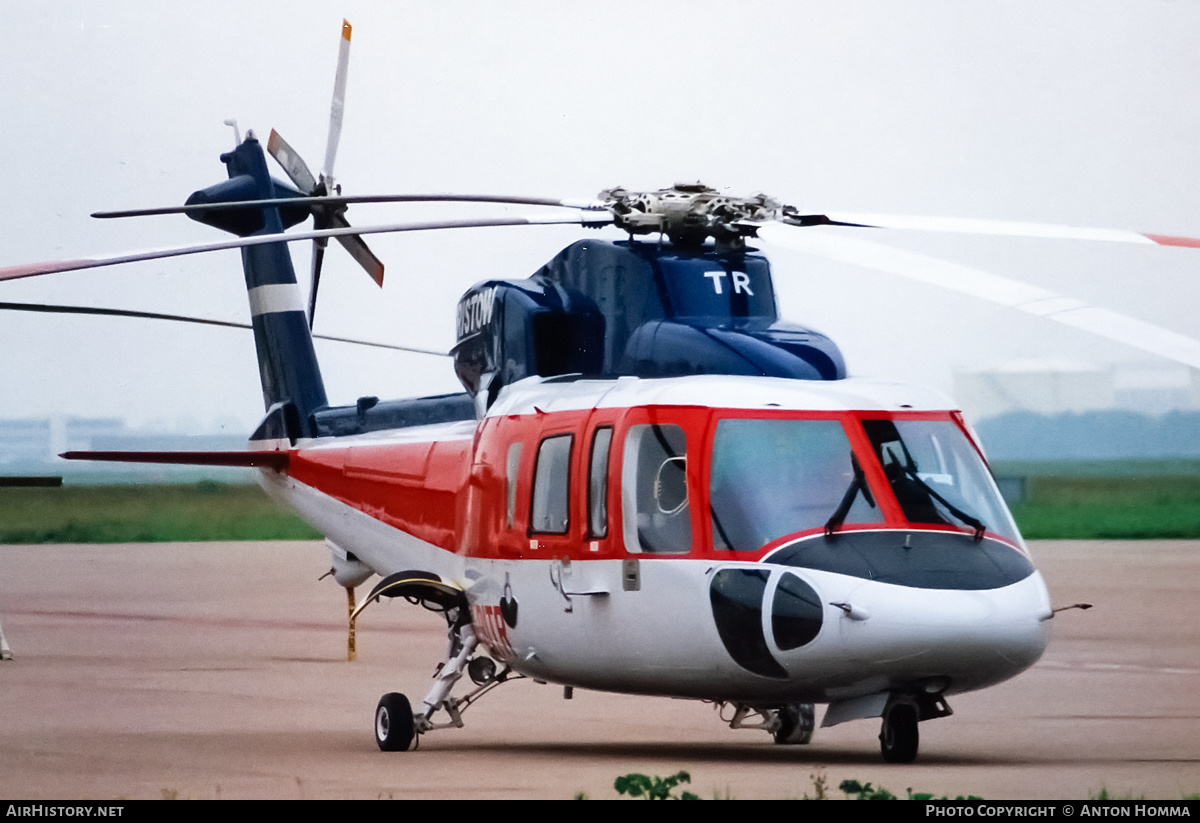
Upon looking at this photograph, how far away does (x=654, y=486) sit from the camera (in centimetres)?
991

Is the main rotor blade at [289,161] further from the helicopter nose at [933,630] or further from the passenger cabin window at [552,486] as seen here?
the helicopter nose at [933,630]

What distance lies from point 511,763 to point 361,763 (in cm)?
85

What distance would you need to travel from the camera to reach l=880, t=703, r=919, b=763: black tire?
9.62 metres

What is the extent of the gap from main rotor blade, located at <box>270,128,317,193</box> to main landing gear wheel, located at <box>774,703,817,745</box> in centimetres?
502

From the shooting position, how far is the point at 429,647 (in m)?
19.7

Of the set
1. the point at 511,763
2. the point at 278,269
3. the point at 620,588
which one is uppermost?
the point at 278,269

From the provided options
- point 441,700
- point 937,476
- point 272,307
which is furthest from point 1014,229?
point 272,307

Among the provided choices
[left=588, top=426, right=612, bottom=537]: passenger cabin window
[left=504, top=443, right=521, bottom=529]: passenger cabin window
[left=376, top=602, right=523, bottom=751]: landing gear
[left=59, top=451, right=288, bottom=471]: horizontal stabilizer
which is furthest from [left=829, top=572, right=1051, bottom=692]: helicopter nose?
[left=59, top=451, right=288, bottom=471]: horizontal stabilizer

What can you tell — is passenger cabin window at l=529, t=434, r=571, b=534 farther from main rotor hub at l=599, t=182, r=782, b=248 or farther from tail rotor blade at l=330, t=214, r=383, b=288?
tail rotor blade at l=330, t=214, r=383, b=288

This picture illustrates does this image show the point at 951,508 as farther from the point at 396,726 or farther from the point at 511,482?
the point at 396,726

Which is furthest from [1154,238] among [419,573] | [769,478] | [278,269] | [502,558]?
[278,269]

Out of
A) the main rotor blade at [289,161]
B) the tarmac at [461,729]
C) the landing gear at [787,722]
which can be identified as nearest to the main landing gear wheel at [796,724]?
the landing gear at [787,722]
